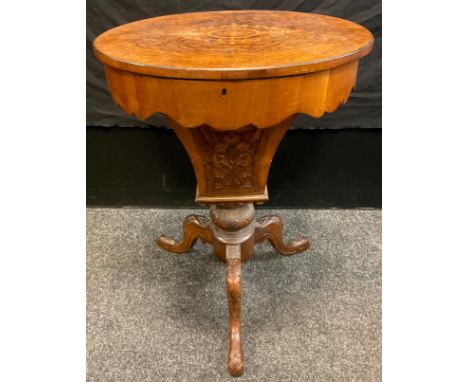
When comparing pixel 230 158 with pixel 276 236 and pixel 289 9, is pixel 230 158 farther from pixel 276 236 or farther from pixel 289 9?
pixel 289 9

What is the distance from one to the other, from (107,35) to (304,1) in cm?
98

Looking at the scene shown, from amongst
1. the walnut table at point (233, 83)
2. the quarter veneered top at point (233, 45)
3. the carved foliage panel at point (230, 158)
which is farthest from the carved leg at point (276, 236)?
the quarter veneered top at point (233, 45)

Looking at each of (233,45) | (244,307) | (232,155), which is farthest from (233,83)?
(244,307)

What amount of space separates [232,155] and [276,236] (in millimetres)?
642

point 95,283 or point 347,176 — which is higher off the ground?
point 347,176

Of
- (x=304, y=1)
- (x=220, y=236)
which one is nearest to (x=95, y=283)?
(x=220, y=236)

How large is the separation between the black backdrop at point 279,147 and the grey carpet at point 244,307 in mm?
Answer: 177

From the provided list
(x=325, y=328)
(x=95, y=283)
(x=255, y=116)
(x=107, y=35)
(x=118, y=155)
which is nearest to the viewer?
(x=255, y=116)

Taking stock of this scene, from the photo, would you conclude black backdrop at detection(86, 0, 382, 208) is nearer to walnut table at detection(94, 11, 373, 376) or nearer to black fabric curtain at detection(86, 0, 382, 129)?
black fabric curtain at detection(86, 0, 382, 129)

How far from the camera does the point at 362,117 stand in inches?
87.1

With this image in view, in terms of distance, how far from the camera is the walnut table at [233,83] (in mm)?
1127

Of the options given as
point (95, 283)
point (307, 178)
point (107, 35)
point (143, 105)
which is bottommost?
point (95, 283)

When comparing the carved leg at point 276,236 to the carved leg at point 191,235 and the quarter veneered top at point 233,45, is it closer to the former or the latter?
the carved leg at point 191,235

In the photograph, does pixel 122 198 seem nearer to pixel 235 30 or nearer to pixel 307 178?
pixel 307 178
